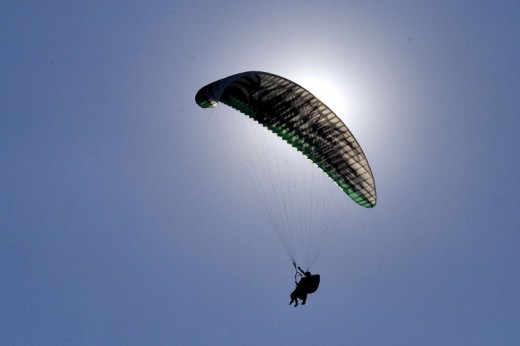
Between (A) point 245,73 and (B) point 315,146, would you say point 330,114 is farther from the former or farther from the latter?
(A) point 245,73

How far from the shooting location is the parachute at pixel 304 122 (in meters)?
20.0

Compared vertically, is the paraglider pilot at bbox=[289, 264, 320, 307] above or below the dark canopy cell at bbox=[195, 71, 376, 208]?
below

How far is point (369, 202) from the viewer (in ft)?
74.5

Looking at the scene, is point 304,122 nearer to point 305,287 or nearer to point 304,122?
point 304,122

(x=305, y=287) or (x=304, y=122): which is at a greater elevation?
(x=304, y=122)

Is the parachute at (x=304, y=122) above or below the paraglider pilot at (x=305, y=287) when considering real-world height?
above

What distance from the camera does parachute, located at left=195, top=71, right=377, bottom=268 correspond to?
787 inches

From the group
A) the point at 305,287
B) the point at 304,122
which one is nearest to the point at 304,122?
the point at 304,122

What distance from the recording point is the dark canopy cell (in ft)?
65.6

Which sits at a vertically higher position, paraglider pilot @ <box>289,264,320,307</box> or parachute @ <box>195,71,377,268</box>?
parachute @ <box>195,71,377,268</box>

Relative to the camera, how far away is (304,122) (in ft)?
70.2

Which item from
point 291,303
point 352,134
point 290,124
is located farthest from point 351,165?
point 291,303

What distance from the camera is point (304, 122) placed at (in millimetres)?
21406

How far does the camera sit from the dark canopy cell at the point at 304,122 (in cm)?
1998
